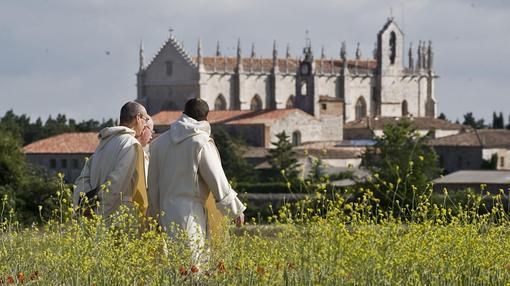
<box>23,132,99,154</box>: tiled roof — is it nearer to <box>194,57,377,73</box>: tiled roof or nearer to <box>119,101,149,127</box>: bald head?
<box>194,57,377,73</box>: tiled roof

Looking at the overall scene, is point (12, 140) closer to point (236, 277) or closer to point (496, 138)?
point (236, 277)

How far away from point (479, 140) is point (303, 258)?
7237cm

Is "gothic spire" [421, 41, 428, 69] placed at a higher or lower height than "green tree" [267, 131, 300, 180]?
higher

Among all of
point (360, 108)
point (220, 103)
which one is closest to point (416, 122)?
point (220, 103)

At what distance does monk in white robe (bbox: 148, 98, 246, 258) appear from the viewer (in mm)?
9938

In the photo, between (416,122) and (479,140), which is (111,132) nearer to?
(479,140)

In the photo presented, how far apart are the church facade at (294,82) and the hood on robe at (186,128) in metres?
87.1

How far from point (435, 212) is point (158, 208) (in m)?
2.38

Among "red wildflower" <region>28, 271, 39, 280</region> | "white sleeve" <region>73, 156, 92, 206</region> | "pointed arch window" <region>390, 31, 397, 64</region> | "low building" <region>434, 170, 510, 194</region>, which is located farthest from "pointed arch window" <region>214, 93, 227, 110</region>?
"red wildflower" <region>28, 271, 39, 280</region>

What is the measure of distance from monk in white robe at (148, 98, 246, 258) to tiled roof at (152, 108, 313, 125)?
7786 cm

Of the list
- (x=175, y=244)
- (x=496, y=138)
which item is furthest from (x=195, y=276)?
(x=496, y=138)

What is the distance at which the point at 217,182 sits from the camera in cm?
991

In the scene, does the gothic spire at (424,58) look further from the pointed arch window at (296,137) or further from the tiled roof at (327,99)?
the pointed arch window at (296,137)

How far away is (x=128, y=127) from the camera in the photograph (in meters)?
10.2
